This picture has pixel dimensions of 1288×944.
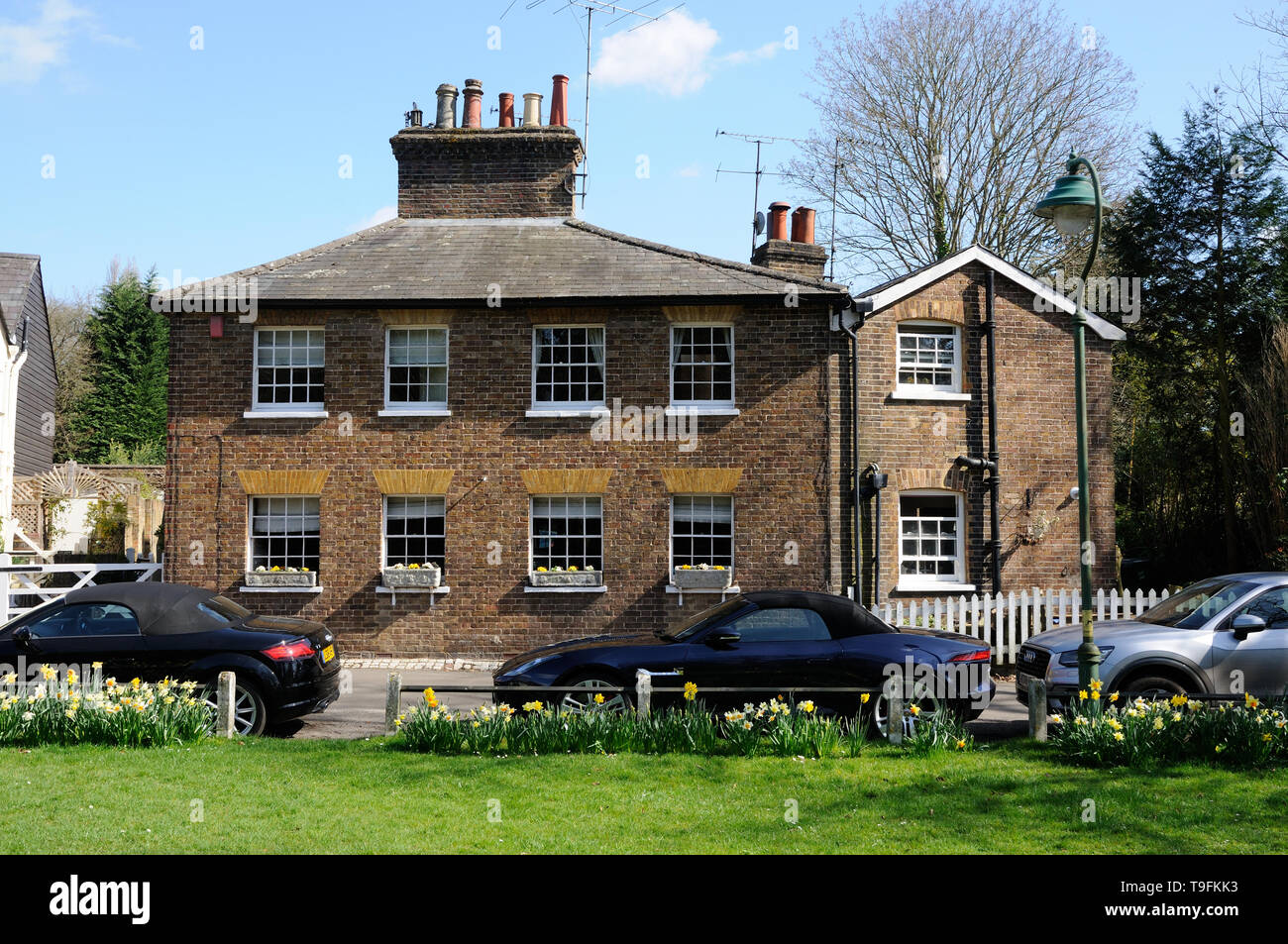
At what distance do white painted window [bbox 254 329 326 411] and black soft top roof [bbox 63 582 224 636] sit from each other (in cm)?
724

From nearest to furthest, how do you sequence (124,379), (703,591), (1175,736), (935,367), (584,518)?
(1175,736), (703,591), (584,518), (935,367), (124,379)

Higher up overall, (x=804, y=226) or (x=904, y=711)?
(x=804, y=226)

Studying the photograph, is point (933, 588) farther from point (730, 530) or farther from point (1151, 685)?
point (1151, 685)

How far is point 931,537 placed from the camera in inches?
712

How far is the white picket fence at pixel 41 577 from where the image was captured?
17.8m

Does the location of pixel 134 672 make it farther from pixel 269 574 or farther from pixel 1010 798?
pixel 1010 798

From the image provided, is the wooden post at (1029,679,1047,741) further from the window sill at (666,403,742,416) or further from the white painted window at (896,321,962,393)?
the white painted window at (896,321,962,393)

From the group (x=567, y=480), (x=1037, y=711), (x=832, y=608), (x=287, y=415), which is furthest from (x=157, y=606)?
(x=1037, y=711)

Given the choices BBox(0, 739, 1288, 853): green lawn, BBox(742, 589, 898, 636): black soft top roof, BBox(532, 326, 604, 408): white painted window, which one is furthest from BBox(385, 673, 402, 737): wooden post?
BBox(532, 326, 604, 408): white painted window

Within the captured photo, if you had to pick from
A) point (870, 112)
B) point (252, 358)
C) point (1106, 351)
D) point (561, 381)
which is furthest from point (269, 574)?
point (870, 112)

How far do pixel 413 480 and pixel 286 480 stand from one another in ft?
6.96

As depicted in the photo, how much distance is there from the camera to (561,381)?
1814cm

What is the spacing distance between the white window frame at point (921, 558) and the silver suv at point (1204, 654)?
6.29 metres

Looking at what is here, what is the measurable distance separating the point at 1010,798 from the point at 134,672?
27.7 ft
